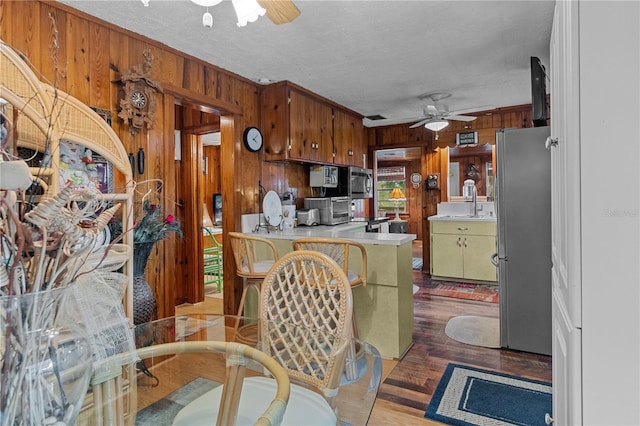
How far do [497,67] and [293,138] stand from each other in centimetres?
195

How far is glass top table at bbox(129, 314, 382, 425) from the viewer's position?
1.38 meters

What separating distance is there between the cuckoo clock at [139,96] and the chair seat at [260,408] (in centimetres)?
189

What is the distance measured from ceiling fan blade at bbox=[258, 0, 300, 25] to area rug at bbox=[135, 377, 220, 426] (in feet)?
5.34

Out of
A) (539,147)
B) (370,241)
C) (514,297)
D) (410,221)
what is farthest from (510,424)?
(410,221)

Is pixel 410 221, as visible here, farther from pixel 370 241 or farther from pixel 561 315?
pixel 561 315

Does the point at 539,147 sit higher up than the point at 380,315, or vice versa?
the point at 539,147

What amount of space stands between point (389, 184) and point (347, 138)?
534 cm

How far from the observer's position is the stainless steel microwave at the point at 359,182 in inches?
198

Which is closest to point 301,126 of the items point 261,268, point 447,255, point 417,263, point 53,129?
point 261,268

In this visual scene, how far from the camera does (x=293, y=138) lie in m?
3.75

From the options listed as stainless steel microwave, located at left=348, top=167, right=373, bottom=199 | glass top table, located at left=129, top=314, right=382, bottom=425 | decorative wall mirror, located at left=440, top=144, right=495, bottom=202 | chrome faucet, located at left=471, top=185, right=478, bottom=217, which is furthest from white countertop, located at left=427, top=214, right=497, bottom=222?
glass top table, located at left=129, top=314, right=382, bottom=425

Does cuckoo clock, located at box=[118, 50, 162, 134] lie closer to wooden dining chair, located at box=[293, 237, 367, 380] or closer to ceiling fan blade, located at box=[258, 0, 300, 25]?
ceiling fan blade, located at box=[258, 0, 300, 25]

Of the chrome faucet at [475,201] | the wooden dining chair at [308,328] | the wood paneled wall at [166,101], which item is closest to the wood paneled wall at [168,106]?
the wood paneled wall at [166,101]

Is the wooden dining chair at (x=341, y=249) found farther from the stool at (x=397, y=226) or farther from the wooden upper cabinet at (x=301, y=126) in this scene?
the stool at (x=397, y=226)
